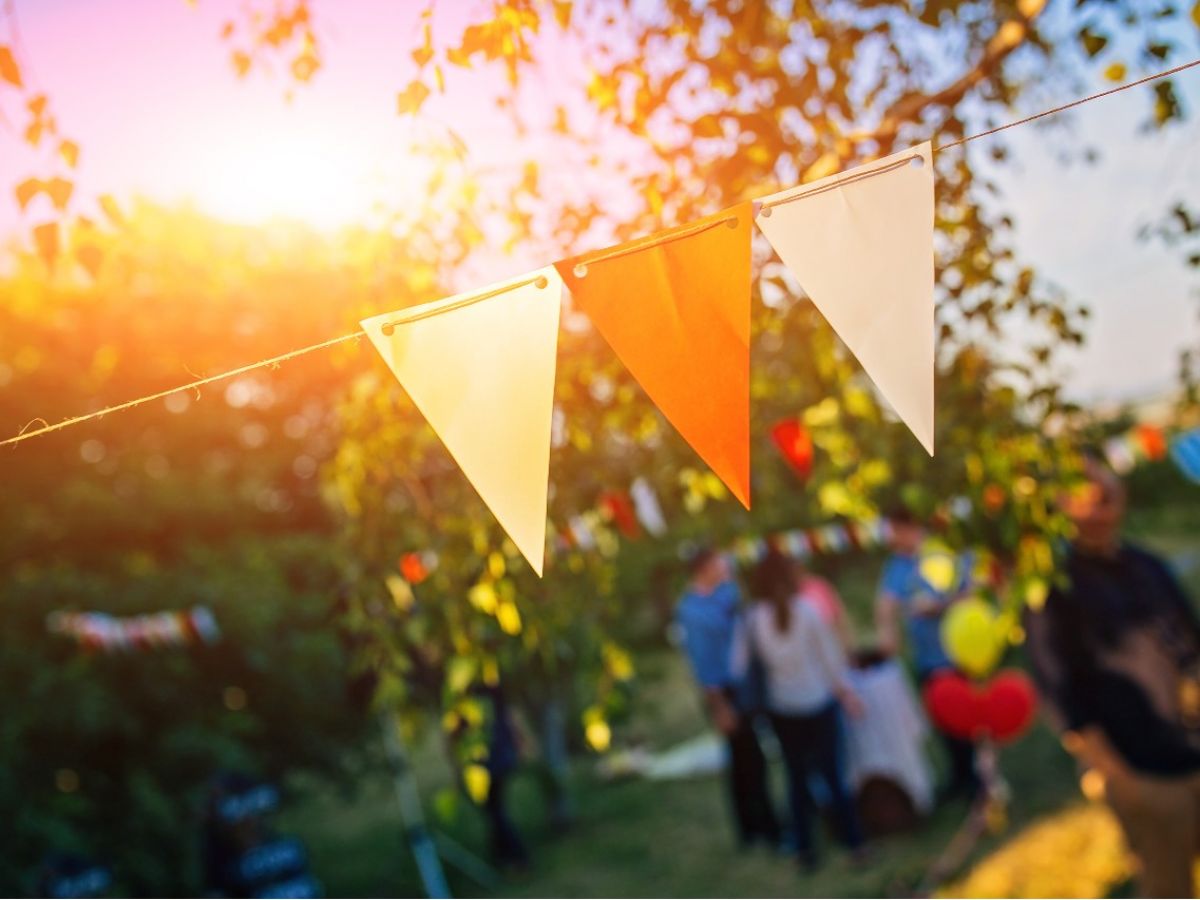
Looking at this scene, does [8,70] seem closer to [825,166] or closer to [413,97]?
[413,97]

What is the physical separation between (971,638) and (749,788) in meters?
1.45

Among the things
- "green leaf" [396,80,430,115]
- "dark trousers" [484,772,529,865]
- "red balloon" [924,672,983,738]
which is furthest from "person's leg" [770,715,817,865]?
"green leaf" [396,80,430,115]

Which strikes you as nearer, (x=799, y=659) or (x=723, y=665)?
(x=799, y=659)

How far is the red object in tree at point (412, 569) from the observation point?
9.36 feet

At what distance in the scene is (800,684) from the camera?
16.2ft

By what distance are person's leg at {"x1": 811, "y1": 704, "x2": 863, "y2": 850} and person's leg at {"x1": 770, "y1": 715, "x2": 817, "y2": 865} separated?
6 cm

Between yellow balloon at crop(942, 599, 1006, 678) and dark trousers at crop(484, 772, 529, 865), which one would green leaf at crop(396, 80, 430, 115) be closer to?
yellow balloon at crop(942, 599, 1006, 678)

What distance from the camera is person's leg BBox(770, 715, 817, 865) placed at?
199 inches

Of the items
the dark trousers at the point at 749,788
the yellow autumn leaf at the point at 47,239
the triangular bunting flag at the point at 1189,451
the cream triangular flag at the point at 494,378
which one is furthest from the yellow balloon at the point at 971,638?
the yellow autumn leaf at the point at 47,239

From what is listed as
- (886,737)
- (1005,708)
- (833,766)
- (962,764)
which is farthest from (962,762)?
(833,766)

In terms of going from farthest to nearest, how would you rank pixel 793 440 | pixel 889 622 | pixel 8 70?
pixel 889 622 → pixel 793 440 → pixel 8 70

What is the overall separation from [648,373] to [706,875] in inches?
181

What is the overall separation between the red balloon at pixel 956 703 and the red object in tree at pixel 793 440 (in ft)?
7.49

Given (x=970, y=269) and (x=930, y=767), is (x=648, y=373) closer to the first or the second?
(x=970, y=269)
